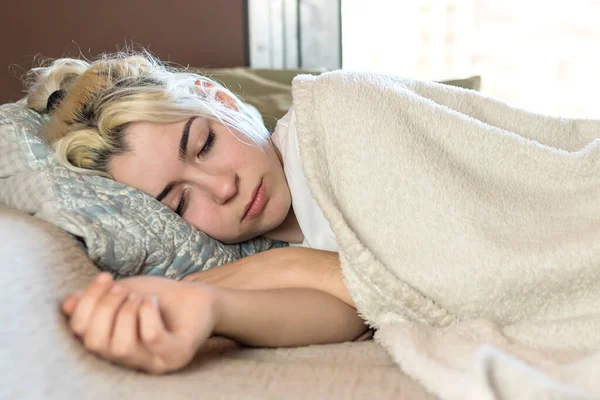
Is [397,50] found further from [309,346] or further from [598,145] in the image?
[309,346]

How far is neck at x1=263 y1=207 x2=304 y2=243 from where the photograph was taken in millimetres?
1301

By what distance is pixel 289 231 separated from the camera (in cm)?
130

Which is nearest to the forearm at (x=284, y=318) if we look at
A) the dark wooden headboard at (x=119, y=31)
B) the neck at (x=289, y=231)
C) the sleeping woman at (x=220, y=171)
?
the sleeping woman at (x=220, y=171)

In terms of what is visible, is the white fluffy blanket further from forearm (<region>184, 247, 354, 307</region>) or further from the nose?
the nose

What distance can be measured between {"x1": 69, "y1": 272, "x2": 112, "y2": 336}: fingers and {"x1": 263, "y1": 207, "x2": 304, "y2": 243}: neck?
65 centimetres

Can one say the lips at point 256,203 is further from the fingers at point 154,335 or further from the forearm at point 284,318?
the fingers at point 154,335

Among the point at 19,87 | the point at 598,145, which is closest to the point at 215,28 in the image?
the point at 19,87

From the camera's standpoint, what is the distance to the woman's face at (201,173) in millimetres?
1122

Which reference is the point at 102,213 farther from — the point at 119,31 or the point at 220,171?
the point at 119,31

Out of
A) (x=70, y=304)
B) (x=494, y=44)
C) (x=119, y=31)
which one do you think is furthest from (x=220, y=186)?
(x=494, y=44)

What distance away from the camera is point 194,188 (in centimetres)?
114

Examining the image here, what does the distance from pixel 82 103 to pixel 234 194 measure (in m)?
0.33

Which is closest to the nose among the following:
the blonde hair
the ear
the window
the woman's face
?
the woman's face

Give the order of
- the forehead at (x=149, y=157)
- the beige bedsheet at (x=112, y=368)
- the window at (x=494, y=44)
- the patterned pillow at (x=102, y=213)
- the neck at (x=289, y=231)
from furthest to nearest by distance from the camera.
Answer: the window at (x=494, y=44)
the neck at (x=289, y=231)
the forehead at (x=149, y=157)
the patterned pillow at (x=102, y=213)
the beige bedsheet at (x=112, y=368)
